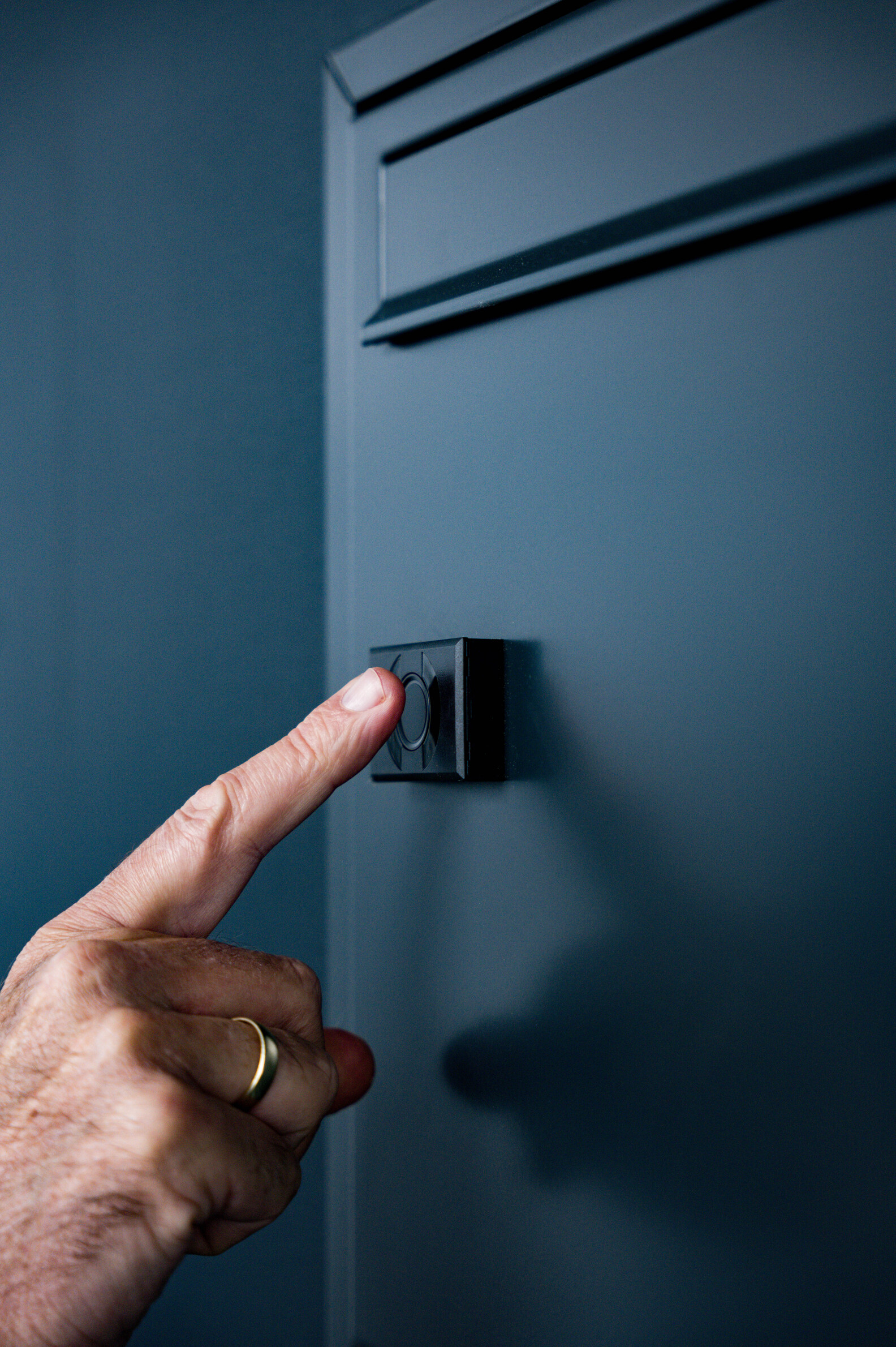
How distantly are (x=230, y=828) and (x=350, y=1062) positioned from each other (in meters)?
0.19

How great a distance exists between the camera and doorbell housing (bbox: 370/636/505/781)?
1.98 feet

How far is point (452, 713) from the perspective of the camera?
0.61 meters

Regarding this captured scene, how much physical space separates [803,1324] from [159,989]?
14.6 inches

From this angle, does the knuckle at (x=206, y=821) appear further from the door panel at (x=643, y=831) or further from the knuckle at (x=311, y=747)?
the door panel at (x=643, y=831)

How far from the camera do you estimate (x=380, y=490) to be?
2.35ft

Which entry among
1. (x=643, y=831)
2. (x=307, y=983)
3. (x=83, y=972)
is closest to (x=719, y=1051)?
(x=643, y=831)

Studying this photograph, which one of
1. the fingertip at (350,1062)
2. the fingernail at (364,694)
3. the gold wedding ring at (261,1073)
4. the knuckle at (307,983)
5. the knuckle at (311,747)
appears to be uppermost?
the fingernail at (364,694)

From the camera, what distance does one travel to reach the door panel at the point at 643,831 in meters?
Answer: 0.48

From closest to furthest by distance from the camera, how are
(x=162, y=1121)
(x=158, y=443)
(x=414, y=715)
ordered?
(x=162, y=1121)
(x=414, y=715)
(x=158, y=443)

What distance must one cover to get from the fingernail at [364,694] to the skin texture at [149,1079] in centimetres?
3

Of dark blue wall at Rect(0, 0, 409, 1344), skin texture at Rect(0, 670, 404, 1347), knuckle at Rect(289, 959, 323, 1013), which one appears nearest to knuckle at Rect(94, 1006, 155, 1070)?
skin texture at Rect(0, 670, 404, 1347)

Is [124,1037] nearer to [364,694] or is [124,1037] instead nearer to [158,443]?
[364,694]

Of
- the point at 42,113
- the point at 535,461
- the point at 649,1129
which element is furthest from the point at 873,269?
the point at 42,113

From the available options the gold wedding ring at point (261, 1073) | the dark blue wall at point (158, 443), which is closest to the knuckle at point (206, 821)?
the gold wedding ring at point (261, 1073)
